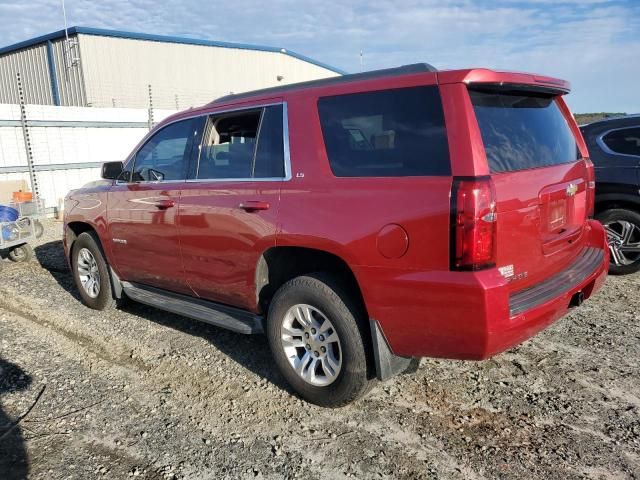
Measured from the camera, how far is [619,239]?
578cm

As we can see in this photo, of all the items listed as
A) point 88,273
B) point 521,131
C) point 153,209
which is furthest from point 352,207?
point 88,273

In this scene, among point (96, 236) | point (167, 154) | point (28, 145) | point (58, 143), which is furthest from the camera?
point (58, 143)

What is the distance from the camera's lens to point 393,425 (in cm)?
318

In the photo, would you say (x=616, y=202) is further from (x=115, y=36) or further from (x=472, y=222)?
(x=115, y=36)

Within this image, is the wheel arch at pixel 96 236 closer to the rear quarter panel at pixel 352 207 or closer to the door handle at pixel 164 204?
the door handle at pixel 164 204

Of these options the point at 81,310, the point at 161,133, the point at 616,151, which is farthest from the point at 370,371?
the point at 616,151

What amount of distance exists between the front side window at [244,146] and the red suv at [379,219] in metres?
0.01

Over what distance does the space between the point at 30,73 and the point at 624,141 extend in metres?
21.5

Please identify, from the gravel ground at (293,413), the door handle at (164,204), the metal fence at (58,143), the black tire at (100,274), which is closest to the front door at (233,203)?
the door handle at (164,204)

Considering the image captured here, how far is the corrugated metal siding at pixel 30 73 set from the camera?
19.8 metres

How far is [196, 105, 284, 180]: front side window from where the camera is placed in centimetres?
355

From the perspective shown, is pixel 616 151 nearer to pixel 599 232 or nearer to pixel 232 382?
pixel 599 232

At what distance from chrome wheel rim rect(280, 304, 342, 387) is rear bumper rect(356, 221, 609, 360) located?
446 millimetres

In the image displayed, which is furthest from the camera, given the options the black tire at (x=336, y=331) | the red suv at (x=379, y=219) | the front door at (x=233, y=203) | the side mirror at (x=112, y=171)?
the side mirror at (x=112, y=171)
